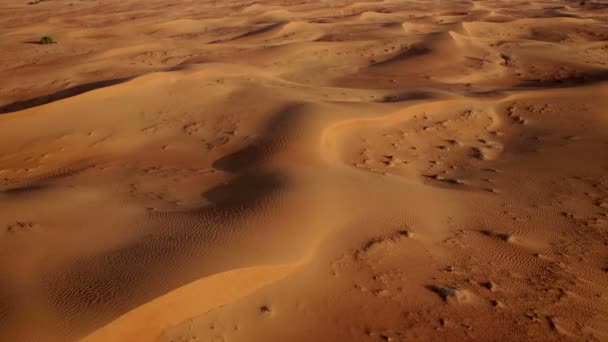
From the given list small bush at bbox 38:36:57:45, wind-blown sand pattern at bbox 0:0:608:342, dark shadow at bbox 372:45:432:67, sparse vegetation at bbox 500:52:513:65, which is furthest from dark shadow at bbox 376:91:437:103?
small bush at bbox 38:36:57:45

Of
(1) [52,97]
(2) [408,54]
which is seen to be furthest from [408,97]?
(1) [52,97]

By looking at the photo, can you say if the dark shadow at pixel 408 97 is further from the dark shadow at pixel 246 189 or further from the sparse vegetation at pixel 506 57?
the sparse vegetation at pixel 506 57

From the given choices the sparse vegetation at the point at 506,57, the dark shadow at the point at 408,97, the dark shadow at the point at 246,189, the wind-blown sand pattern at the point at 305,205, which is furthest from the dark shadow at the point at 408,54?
the dark shadow at the point at 246,189

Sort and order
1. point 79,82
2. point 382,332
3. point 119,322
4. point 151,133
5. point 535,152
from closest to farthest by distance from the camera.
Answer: point 119,322
point 382,332
point 535,152
point 151,133
point 79,82

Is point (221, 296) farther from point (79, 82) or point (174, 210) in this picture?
point (79, 82)

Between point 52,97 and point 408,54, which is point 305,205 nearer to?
point 52,97

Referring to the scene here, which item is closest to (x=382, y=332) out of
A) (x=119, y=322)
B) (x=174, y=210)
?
(x=119, y=322)

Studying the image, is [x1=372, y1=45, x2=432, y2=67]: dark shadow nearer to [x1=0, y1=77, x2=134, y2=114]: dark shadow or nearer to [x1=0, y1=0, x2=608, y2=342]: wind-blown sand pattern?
[x1=0, y1=0, x2=608, y2=342]: wind-blown sand pattern

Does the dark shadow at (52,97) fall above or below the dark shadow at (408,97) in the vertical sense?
above
